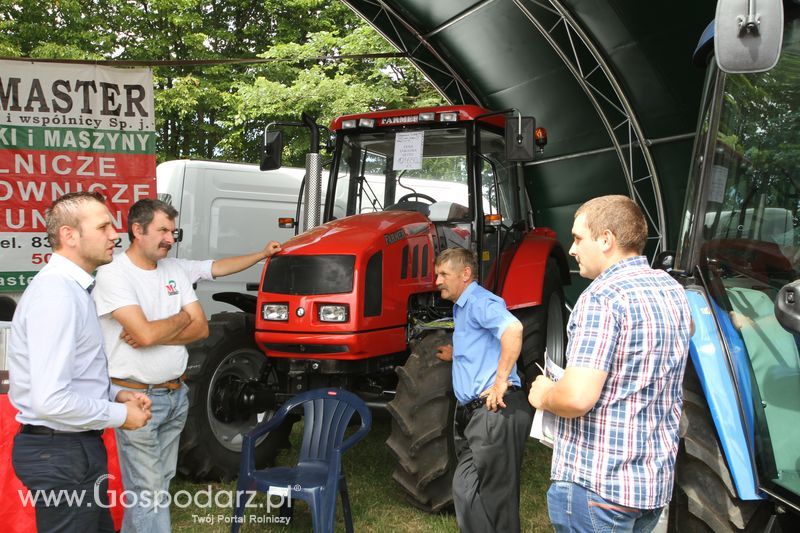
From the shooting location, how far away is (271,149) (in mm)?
5340

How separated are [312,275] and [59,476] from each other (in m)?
2.09

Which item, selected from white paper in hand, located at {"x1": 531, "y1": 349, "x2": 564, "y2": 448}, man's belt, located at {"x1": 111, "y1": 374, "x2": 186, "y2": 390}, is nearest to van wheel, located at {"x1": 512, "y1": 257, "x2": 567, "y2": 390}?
man's belt, located at {"x1": 111, "y1": 374, "x2": 186, "y2": 390}

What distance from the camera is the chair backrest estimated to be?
13.1 ft

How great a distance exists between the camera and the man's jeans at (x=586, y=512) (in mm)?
2131

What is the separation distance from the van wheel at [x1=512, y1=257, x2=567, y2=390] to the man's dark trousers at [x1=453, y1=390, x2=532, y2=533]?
45.1 inches

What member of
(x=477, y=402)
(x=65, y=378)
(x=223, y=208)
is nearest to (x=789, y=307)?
(x=477, y=402)

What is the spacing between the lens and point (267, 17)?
1705cm

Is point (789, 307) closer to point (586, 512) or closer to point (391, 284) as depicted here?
point (586, 512)

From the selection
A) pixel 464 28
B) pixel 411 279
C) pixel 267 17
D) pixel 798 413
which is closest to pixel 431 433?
pixel 411 279

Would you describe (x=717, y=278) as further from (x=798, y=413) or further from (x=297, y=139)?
(x=297, y=139)

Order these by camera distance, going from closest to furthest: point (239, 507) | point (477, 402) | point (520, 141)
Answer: point (477, 402), point (239, 507), point (520, 141)

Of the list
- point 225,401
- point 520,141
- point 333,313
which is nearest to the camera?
point 333,313

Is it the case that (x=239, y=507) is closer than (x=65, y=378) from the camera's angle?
No

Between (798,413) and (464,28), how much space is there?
279 inches
